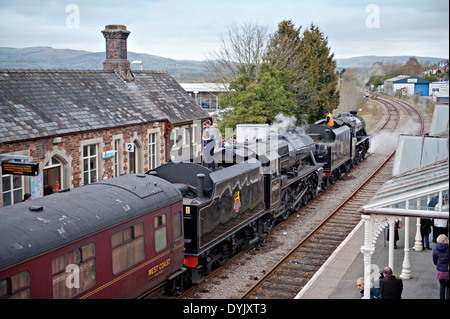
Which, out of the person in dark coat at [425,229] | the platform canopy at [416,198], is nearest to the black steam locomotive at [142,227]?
the platform canopy at [416,198]

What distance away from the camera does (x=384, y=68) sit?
88.8m

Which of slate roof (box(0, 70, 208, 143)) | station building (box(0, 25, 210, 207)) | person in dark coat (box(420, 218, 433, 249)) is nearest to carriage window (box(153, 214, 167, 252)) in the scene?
station building (box(0, 25, 210, 207))

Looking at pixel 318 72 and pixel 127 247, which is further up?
pixel 318 72

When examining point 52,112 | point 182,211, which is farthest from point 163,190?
point 52,112

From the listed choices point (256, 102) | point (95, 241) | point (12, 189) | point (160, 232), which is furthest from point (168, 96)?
point (95, 241)

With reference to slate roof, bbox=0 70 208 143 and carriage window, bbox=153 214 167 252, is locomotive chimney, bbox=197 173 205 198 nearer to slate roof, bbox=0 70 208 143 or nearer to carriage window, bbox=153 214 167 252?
carriage window, bbox=153 214 167 252

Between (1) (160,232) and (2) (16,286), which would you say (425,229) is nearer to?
(1) (160,232)

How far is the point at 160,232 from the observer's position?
957 centimetres

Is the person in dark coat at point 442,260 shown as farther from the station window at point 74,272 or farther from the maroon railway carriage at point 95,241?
the station window at point 74,272

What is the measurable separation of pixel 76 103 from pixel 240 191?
8024 millimetres

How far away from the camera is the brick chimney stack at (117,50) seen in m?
21.7

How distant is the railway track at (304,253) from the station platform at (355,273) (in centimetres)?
51

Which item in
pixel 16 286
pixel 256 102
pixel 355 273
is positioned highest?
pixel 256 102
